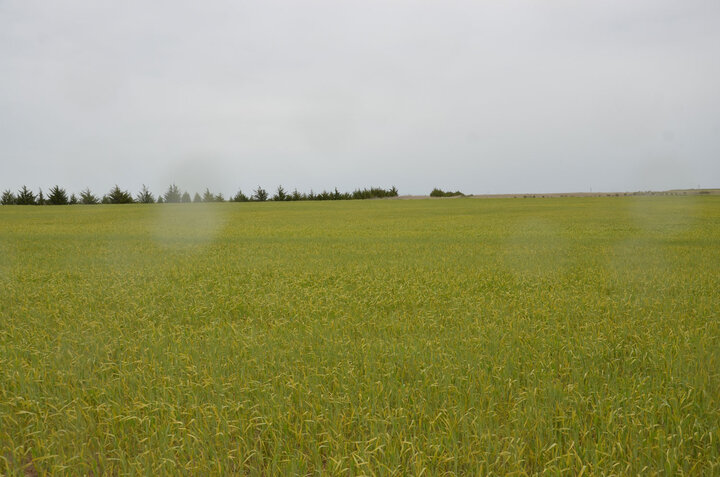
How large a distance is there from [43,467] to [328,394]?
2364 mm

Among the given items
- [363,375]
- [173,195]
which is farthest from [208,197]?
[363,375]

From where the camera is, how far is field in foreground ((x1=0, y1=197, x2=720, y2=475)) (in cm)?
347

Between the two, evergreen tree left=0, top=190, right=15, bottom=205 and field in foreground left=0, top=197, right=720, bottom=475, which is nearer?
field in foreground left=0, top=197, right=720, bottom=475

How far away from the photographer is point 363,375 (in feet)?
→ 15.9

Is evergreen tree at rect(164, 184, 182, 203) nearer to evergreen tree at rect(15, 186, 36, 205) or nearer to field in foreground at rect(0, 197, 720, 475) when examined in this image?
evergreen tree at rect(15, 186, 36, 205)

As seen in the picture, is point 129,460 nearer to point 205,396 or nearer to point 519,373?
point 205,396

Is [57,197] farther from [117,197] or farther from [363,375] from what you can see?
[363,375]

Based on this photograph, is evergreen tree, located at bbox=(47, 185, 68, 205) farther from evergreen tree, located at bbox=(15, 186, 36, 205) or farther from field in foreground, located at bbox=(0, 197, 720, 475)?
field in foreground, located at bbox=(0, 197, 720, 475)

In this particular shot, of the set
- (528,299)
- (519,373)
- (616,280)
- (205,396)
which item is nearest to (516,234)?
(616,280)

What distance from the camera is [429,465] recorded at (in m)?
3.35

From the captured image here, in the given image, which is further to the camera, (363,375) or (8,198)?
(8,198)

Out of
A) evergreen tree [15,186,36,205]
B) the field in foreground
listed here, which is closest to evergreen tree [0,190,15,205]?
evergreen tree [15,186,36,205]

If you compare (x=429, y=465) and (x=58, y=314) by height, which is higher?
(x=58, y=314)

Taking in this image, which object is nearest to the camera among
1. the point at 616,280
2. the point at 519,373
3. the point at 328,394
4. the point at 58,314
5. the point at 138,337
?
the point at 328,394
